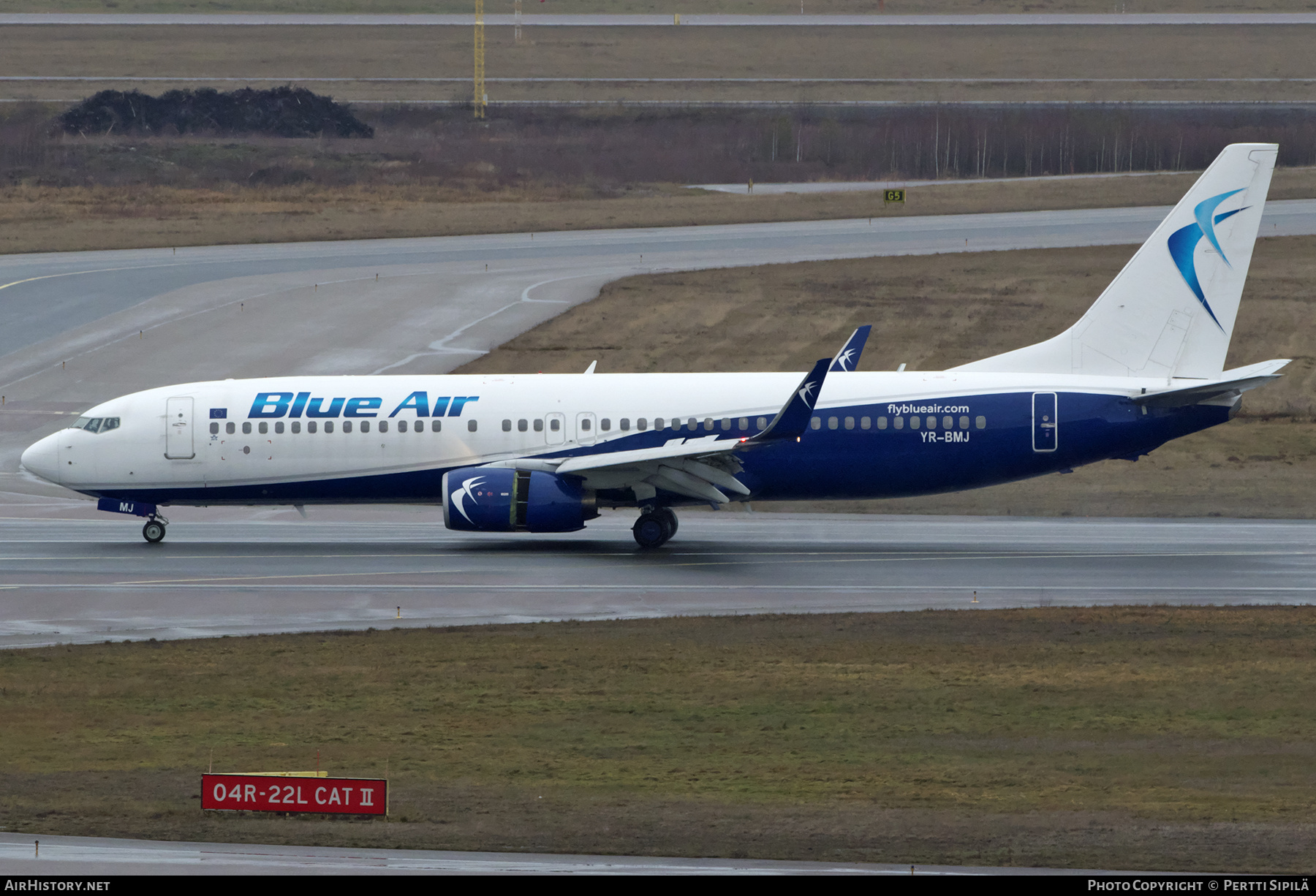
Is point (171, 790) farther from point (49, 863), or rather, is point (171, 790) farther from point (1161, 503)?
point (1161, 503)

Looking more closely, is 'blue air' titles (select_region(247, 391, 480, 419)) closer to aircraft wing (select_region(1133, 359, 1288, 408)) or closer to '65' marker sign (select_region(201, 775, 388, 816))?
aircraft wing (select_region(1133, 359, 1288, 408))

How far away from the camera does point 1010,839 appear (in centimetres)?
1700

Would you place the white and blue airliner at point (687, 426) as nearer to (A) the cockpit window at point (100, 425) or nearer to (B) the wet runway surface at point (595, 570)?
(A) the cockpit window at point (100, 425)

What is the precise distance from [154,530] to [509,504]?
945 cm

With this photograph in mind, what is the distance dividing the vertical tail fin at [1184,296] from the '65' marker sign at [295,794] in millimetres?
25187

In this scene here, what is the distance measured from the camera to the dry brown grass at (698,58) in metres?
126

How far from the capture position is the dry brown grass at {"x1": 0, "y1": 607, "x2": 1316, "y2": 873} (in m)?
17.4

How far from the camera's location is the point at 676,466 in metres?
37.5

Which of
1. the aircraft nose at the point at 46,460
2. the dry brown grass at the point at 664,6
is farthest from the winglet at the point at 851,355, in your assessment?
the dry brown grass at the point at 664,6

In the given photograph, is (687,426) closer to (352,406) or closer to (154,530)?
(352,406)

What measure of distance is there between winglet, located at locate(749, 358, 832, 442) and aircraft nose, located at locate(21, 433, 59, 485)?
17070 mm

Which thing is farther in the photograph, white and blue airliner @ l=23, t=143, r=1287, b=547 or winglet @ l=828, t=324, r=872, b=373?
winglet @ l=828, t=324, r=872, b=373

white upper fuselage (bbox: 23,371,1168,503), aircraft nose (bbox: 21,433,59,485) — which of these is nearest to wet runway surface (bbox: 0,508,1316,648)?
aircraft nose (bbox: 21,433,59,485)

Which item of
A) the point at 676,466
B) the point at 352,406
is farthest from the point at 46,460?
the point at 676,466
